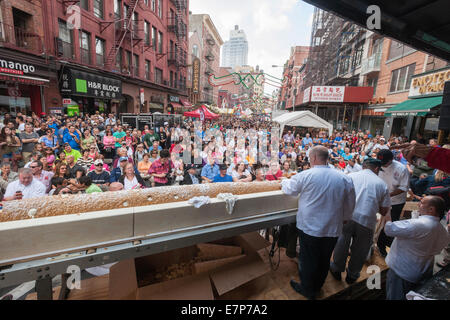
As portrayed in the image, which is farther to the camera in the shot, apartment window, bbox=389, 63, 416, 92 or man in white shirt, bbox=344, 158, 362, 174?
apartment window, bbox=389, 63, 416, 92

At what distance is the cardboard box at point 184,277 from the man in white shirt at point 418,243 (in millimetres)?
1440

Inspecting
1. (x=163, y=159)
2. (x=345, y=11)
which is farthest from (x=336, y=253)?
(x=163, y=159)

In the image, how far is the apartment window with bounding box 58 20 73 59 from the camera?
12508 mm

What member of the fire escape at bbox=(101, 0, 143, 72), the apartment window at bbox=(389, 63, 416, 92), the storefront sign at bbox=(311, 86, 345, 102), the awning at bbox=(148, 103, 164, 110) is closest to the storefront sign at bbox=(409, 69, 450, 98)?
the apartment window at bbox=(389, 63, 416, 92)

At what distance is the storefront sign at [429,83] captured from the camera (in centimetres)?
996

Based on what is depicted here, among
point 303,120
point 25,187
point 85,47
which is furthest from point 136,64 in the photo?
point 25,187

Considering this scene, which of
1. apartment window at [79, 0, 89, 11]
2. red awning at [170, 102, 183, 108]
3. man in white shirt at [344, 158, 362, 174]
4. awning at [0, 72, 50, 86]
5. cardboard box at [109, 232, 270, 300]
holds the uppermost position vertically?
apartment window at [79, 0, 89, 11]

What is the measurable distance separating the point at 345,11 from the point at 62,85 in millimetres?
14598

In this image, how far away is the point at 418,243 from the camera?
7.10 ft

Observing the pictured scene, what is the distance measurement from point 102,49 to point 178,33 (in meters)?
13.0

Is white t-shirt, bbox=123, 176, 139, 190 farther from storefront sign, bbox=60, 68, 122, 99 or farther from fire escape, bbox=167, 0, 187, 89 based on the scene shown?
fire escape, bbox=167, 0, 187, 89

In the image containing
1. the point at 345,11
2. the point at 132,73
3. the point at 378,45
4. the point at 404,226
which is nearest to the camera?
the point at 404,226
